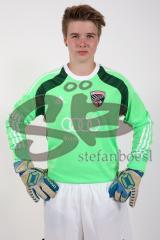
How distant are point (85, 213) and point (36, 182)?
8.5 inches

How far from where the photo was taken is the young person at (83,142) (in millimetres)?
1762

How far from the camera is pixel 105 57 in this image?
7.89 feet

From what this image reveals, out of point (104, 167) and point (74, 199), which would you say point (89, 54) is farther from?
point (74, 199)

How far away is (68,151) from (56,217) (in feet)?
0.83

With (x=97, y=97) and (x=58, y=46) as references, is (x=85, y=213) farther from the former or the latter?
(x=58, y=46)

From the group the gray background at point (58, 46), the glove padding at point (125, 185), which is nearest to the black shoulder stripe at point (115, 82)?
the glove padding at point (125, 185)

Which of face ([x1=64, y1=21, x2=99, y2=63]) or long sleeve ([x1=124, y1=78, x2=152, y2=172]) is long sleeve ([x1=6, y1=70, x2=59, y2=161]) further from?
long sleeve ([x1=124, y1=78, x2=152, y2=172])

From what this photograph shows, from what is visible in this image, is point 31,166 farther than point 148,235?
No

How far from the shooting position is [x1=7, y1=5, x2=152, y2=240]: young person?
5.78 ft

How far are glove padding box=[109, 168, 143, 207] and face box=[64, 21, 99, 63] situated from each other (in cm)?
46

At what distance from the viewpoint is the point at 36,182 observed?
1768 millimetres
